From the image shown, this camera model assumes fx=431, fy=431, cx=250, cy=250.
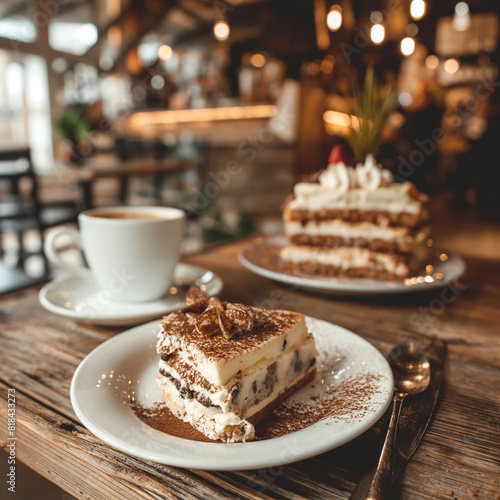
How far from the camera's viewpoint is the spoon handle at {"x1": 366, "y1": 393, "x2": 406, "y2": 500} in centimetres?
52

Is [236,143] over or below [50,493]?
over

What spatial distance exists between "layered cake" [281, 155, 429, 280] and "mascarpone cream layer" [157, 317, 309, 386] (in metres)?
0.77

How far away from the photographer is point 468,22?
8.09 metres

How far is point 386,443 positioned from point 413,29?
8312 millimetres

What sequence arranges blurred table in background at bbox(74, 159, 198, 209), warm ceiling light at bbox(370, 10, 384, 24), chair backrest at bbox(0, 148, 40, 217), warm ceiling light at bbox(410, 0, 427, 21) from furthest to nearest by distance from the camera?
warm ceiling light at bbox(370, 10, 384, 24) < warm ceiling light at bbox(410, 0, 427, 21) < blurred table in background at bbox(74, 159, 198, 209) < chair backrest at bbox(0, 148, 40, 217)

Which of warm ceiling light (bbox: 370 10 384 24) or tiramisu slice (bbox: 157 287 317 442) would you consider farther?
warm ceiling light (bbox: 370 10 384 24)

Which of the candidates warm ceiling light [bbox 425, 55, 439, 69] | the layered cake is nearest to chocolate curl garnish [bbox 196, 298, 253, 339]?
the layered cake

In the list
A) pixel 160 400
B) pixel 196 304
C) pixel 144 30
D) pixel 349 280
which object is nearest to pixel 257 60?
pixel 144 30

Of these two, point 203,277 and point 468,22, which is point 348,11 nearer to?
point 468,22

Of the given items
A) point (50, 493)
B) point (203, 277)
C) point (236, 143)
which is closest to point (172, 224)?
point (203, 277)

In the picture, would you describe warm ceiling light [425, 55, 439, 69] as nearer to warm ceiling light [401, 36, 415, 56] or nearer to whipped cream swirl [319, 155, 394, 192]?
warm ceiling light [401, 36, 415, 56]

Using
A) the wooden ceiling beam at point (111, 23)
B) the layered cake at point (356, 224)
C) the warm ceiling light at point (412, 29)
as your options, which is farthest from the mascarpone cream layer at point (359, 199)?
the wooden ceiling beam at point (111, 23)

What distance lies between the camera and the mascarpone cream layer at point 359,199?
162 cm

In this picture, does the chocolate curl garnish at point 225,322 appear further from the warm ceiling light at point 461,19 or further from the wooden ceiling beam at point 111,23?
the wooden ceiling beam at point 111,23
